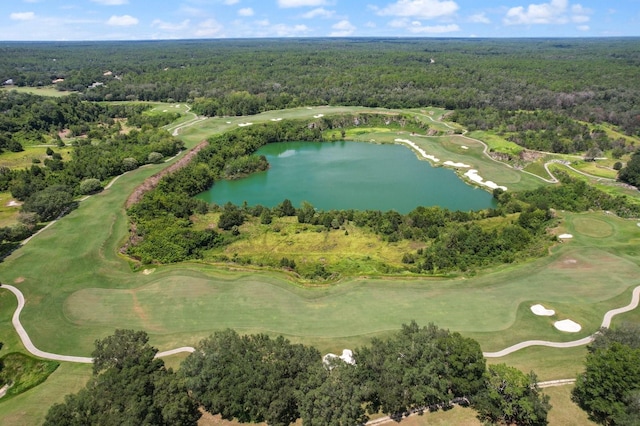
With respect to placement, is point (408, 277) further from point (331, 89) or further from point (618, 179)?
point (331, 89)

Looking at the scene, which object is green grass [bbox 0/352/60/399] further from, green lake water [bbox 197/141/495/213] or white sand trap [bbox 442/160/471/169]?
white sand trap [bbox 442/160/471/169]

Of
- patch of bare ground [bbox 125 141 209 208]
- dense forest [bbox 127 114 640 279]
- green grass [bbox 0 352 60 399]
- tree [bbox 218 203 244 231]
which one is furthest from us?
patch of bare ground [bbox 125 141 209 208]

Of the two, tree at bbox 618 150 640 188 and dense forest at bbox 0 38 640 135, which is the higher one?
dense forest at bbox 0 38 640 135

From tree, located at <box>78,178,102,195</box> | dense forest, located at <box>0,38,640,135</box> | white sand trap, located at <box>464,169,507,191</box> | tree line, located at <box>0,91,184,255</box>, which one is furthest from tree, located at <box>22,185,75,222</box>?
dense forest, located at <box>0,38,640,135</box>

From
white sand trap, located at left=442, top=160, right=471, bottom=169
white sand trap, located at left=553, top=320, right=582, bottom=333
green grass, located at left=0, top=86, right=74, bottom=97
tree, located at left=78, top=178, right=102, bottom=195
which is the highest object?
green grass, located at left=0, top=86, right=74, bottom=97

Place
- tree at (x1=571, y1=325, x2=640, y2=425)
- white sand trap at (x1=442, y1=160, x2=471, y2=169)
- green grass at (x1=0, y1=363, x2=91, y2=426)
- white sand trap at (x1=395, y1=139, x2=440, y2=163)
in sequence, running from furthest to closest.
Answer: white sand trap at (x1=395, y1=139, x2=440, y2=163) → white sand trap at (x1=442, y1=160, x2=471, y2=169) → green grass at (x1=0, y1=363, x2=91, y2=426) → tree at (x1=571, y1=325, x2=640, y2=425)

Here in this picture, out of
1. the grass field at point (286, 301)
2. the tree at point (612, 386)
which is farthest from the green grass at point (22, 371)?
the tree at point (612, 386)

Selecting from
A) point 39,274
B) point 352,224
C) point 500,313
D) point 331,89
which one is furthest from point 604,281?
point 331,89
